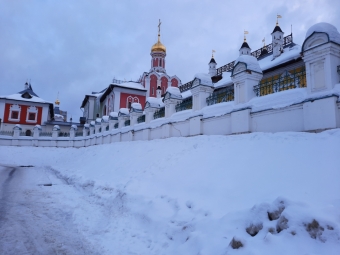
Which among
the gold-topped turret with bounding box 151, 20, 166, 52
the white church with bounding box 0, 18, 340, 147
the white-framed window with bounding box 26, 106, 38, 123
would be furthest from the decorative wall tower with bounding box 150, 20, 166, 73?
the white church with bounding box 0, 18, 340, 147

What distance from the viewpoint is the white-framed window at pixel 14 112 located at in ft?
132

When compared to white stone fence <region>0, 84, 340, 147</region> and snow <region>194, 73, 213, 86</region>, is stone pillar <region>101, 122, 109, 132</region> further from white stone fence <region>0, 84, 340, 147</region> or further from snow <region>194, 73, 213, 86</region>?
snow <region>194, 73, 213, 86</region>

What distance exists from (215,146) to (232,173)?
203 centimetres

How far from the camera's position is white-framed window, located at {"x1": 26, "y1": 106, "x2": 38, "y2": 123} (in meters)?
41.3

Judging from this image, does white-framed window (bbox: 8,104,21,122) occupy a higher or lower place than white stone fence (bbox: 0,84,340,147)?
higher

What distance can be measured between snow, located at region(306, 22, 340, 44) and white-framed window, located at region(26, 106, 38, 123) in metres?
43.6

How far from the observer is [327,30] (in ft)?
19.5

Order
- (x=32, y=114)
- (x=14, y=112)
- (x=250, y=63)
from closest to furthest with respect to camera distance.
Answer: (x=250, y=63) → (x=14, y=112) → (x=32, y=114)

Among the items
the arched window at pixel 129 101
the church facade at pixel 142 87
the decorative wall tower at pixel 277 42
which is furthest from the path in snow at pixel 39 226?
the arched window at pixel 129 101

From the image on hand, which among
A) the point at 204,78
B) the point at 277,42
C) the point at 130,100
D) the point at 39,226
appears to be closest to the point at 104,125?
the point at 204,78

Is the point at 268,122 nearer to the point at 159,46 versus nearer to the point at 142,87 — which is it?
the point at 142,87

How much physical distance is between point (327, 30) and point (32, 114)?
44.3m

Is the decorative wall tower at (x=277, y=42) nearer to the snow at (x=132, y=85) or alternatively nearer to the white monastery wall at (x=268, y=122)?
the white monastery wall at (x=268, y=122)

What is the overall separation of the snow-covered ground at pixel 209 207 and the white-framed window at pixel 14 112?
38.4 m
